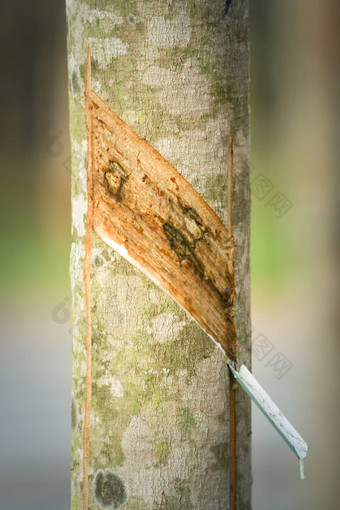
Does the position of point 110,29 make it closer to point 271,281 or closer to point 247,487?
point 247,487

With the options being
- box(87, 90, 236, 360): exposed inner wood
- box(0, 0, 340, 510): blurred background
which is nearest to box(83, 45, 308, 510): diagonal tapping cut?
box(87, 90, 236, 360): exposed inner wood

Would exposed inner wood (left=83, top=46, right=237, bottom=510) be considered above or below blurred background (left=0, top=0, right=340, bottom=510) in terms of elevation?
below

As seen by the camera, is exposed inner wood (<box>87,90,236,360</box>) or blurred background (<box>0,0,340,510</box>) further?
blurred background (<box>0,0,340,510</box>)

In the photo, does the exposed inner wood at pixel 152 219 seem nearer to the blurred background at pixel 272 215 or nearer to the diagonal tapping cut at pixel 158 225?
the diagonal tapping cut at pixel 158 225

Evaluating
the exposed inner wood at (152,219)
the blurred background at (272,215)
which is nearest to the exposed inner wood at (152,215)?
the exposed inner wood at (152,219)

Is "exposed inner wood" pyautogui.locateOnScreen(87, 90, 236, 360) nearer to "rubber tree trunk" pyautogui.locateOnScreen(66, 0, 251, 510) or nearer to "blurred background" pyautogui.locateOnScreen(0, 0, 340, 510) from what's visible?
"rubber tree trunk" pyautogui.locateOnScreen(66, 0, 251, 510)

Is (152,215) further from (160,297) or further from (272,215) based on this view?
(272,215)

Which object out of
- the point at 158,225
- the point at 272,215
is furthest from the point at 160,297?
the point at 272,215
